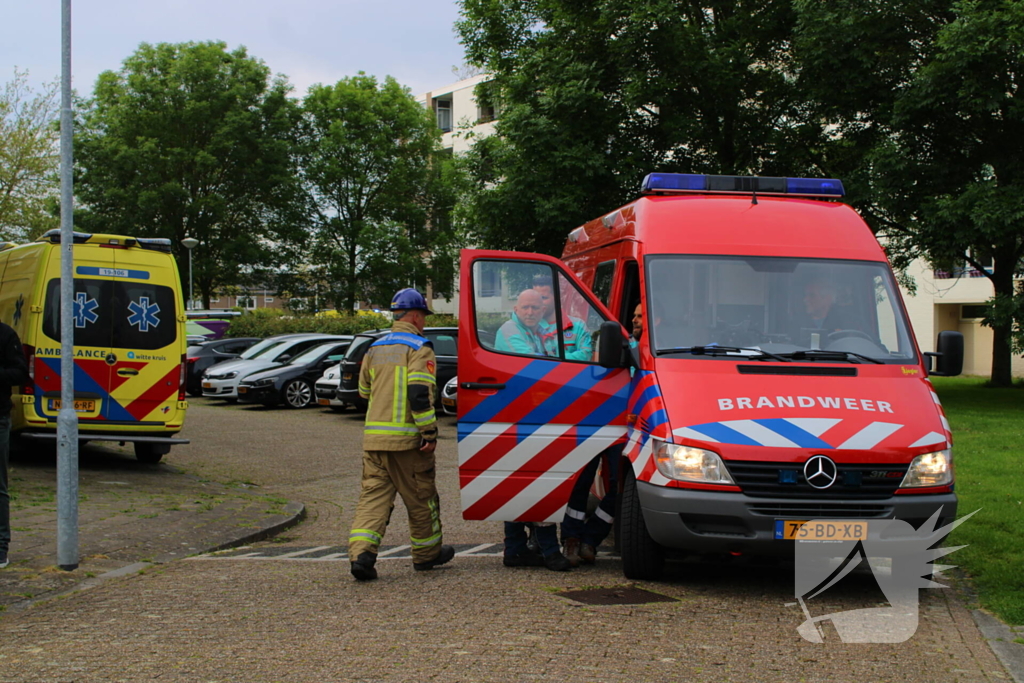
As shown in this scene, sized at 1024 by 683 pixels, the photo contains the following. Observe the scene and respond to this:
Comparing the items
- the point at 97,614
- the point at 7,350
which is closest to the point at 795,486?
the point at 97,614

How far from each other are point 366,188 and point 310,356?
28.0m

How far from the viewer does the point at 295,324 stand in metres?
38.8

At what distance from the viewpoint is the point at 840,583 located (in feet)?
22.9

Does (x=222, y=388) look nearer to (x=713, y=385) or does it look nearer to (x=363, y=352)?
(x=363, y=352)

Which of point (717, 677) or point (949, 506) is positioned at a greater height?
point (949, 506)

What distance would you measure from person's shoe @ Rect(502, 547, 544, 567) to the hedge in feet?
98.7

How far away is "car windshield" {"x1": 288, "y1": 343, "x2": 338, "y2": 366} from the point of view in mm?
23875

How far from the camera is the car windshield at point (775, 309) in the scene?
7.08m

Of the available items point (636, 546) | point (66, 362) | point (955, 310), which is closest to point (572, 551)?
point (636, 546)

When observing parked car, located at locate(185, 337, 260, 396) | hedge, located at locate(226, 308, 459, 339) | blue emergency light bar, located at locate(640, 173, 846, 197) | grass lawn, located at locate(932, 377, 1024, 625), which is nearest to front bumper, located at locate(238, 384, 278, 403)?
parked car, located at locate(185, 337, 260, 396)

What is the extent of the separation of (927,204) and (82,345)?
1451cm

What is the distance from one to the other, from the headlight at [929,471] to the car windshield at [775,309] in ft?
2.82

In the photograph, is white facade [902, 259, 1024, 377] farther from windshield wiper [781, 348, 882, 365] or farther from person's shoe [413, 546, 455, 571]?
person's shoe [413, 546, 455, 571]

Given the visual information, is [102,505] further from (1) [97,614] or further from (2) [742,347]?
(2) [742,347]
